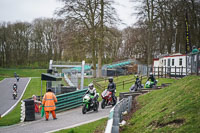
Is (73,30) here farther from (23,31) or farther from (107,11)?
(23,31)

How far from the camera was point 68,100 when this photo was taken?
1591 centimetres

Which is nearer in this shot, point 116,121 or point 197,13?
point 116,121

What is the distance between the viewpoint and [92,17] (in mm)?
40312

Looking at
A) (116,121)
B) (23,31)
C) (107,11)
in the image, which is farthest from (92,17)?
(23,31)

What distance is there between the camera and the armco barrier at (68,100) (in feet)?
50.5

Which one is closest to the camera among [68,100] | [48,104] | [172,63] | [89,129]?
[89,129]

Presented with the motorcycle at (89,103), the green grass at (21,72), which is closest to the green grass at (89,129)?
the motorcycle at (89,103)

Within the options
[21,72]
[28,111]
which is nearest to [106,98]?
[28,111]

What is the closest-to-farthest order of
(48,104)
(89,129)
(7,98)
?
1. (89,129)
2. (48,104)
3. (7,98)

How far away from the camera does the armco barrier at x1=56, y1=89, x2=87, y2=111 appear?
50.5ft

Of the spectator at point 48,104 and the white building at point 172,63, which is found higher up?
the white building at point 172,63

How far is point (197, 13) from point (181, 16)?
2463 mm

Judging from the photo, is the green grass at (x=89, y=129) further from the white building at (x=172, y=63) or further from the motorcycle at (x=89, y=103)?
the white building at (x=172, y=63)

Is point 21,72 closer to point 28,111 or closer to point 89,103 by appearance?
point 28,111
